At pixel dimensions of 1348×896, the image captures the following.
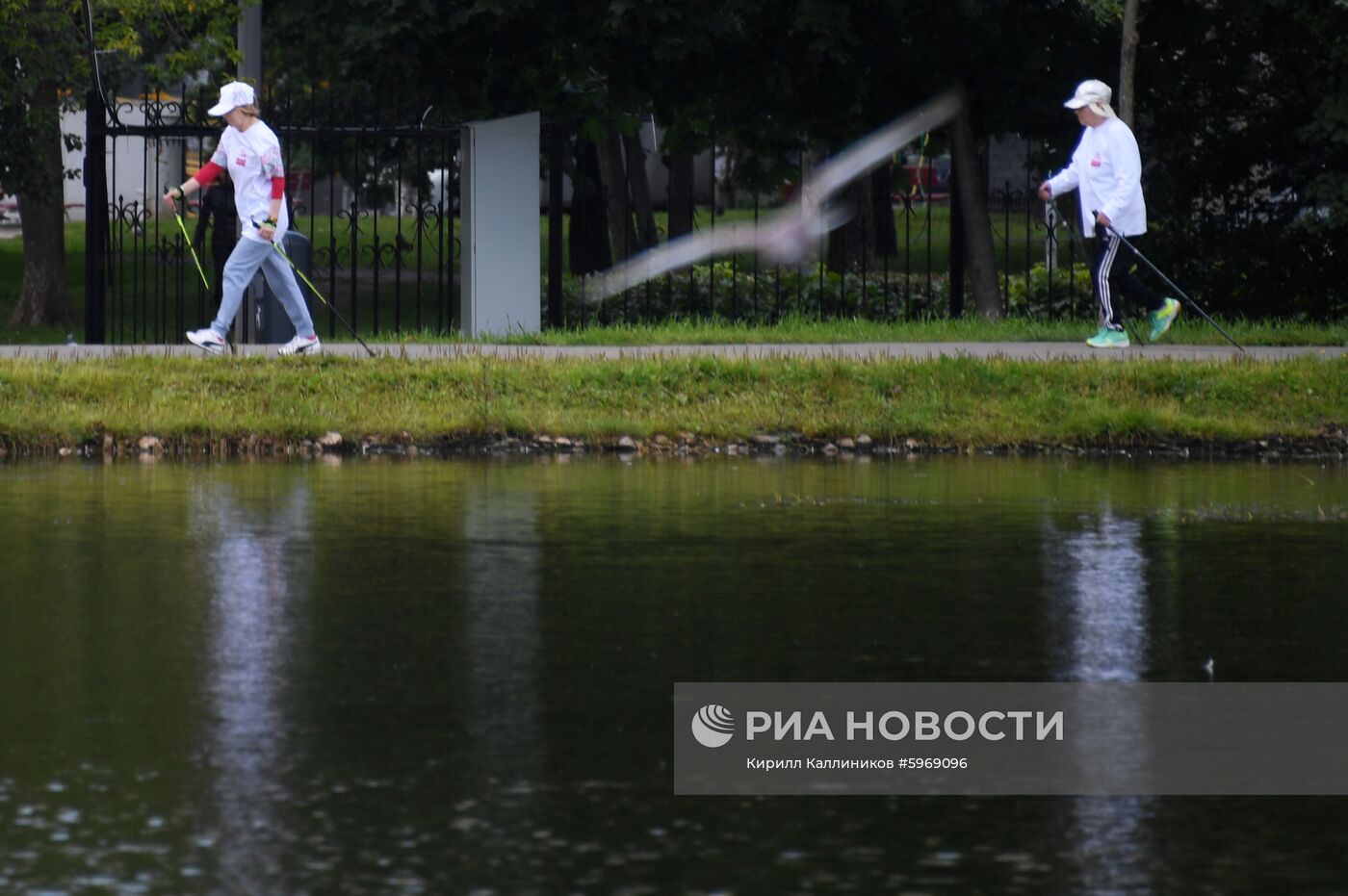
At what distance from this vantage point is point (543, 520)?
11172 millimetres

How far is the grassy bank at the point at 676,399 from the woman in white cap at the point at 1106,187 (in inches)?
68.4

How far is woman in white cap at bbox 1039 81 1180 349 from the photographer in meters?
17.2

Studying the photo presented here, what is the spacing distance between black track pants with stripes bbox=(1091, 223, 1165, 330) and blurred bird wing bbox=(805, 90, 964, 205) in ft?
16.3

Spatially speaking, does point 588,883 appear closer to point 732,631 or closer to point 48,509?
point 732,631

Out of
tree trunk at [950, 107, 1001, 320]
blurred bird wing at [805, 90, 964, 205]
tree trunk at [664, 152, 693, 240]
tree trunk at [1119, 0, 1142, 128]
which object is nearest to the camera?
tree trunk at [1119, 0, 1142, 128]

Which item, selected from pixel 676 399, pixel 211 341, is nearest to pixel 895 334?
pixel 676 399

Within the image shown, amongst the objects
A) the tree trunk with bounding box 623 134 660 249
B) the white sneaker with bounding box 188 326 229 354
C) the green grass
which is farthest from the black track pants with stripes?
the tree trunk with bounding box 623 134 660 249

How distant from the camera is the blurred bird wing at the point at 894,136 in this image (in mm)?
22266

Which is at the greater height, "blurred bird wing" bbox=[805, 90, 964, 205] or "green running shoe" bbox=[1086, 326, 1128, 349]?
"blurred bird wing" bbox=[805, 90, 964, 205]

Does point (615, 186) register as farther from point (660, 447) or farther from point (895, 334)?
point (660, 447)

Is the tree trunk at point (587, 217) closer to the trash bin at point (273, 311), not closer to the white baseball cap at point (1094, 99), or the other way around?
the trash bin at point (273, 311)

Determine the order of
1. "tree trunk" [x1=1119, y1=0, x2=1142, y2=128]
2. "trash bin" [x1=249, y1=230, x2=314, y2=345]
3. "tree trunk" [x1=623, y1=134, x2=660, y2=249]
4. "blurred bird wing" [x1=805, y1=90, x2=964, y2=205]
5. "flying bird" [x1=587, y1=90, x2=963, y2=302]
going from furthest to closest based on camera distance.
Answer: "tree trunk" [x1=623, y1=134, x2=660, y2=249]
"flying bird" [x1=587, y1=90, x2=963, y2=302]
"blurred bird wing" [x1=805, y1=90, x2=964, y2=205]
"tree trunk" [x1=1119, y1=0, x2=1142, y2=128]
"trash bin" [x1=249, y1=230, x2=314, y2=345]

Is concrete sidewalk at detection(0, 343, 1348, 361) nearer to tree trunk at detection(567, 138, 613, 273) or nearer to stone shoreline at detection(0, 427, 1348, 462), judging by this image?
stone shoreline at detection(0, 427, 1348, 462)

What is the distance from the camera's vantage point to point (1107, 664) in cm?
779
